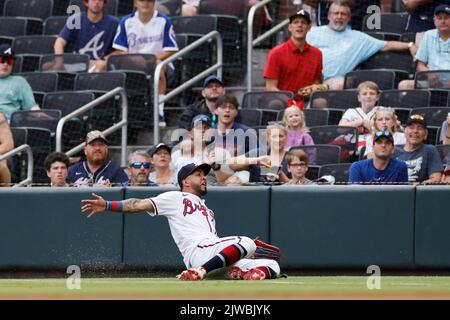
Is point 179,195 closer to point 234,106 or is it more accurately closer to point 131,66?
point 234,106

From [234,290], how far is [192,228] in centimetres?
182

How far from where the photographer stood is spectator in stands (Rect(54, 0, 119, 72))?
16891mm

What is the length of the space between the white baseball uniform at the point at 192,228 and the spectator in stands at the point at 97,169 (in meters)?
2.21

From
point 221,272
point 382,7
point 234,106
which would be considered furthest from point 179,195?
point 382,7

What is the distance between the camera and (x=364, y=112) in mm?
14336

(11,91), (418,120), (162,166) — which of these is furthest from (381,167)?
(11,91)

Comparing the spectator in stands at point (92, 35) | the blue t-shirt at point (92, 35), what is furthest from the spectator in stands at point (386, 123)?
the blue t-shirt at point (92, 35)

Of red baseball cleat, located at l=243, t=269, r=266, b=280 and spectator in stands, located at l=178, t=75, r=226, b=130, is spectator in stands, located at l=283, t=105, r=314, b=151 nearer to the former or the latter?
spectator in stands, located at l=178, t=75, r=226, b=130

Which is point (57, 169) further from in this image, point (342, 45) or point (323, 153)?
point (342, 45)

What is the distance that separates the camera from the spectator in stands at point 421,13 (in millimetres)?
15711

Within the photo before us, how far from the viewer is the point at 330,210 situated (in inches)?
503

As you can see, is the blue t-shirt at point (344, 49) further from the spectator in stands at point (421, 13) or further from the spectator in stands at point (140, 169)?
the spectator in stands at point (140, 169)

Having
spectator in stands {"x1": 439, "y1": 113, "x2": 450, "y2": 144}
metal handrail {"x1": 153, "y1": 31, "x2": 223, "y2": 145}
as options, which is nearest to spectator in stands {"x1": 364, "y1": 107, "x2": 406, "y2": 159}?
spectator in stands {"x1": 439, "y1": 113, "x2": 450, "y2": 144}

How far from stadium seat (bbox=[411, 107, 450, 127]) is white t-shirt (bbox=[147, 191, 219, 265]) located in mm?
3604
